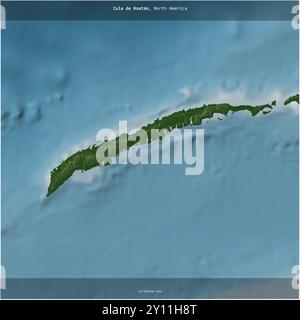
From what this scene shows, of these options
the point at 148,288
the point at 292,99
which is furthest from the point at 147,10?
the point at 148,288

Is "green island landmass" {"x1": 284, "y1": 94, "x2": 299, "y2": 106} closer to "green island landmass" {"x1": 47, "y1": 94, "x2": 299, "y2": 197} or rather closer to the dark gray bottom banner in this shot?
"green island landmass" {"x1": 47, "y1": 94, "x2": 299, "y2": 197}

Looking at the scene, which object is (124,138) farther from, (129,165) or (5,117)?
(5,117)

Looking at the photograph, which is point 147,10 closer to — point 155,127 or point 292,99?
point 155,127

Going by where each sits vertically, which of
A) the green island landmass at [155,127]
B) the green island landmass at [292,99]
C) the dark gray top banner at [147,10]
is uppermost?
the dark gray top banner at [147,10]

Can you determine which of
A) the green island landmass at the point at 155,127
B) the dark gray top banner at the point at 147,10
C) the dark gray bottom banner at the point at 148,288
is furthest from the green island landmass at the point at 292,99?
the dark gray bottom banner at the point at 148,288

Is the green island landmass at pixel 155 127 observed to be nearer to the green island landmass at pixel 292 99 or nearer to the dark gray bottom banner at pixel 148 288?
the green island landmass at pixel 292 99

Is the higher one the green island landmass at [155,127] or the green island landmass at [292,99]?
the green island landmass at [292,99]

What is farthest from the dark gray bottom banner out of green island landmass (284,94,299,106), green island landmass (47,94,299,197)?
green island landmass (284,94,299,106)
